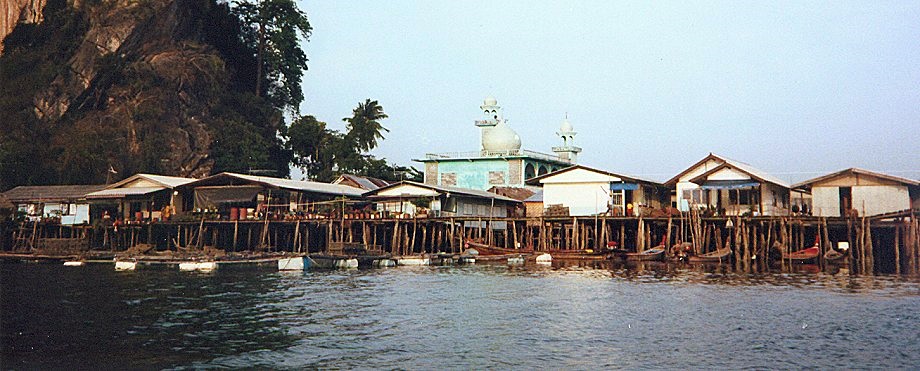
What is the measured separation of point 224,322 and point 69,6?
57.8 meters

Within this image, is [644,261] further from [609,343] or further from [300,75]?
[300,75]

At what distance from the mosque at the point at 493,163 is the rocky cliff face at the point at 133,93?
16.2 m

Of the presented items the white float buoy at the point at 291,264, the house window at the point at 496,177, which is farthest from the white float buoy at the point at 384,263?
the house window at the point at 496,177

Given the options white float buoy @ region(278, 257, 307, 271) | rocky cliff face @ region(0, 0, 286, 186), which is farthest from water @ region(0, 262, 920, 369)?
rocky cliff face @ region(0, 0, 286, 186)

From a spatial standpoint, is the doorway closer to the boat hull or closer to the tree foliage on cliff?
the boat hull

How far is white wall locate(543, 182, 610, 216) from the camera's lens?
178 ft

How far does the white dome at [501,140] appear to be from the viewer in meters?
73.1

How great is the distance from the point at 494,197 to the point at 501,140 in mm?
14102

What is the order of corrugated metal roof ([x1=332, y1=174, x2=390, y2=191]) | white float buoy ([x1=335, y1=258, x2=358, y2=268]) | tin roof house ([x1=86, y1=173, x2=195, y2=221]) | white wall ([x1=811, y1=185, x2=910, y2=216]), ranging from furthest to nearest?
corrugated metal roof ([x1=332, y1=174, x2=390, y2=191]), tin roof house ([x1=86, y1=173, x2=195, y2=221]), white wall ([x1=811, y1=185, x2=910, y2=216]), white float buoy ([x1=335, y1=258, x2=358, y2=268])

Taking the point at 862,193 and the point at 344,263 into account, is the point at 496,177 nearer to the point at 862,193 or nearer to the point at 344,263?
the point at 344,263

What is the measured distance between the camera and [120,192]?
192 ft

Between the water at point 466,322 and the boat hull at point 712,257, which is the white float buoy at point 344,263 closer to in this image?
the water at point 466,322

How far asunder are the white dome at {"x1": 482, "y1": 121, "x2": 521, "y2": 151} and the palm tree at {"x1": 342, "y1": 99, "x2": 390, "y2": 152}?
10356mm

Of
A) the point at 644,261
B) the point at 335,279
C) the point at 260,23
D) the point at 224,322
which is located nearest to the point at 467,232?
the point at 644,261
